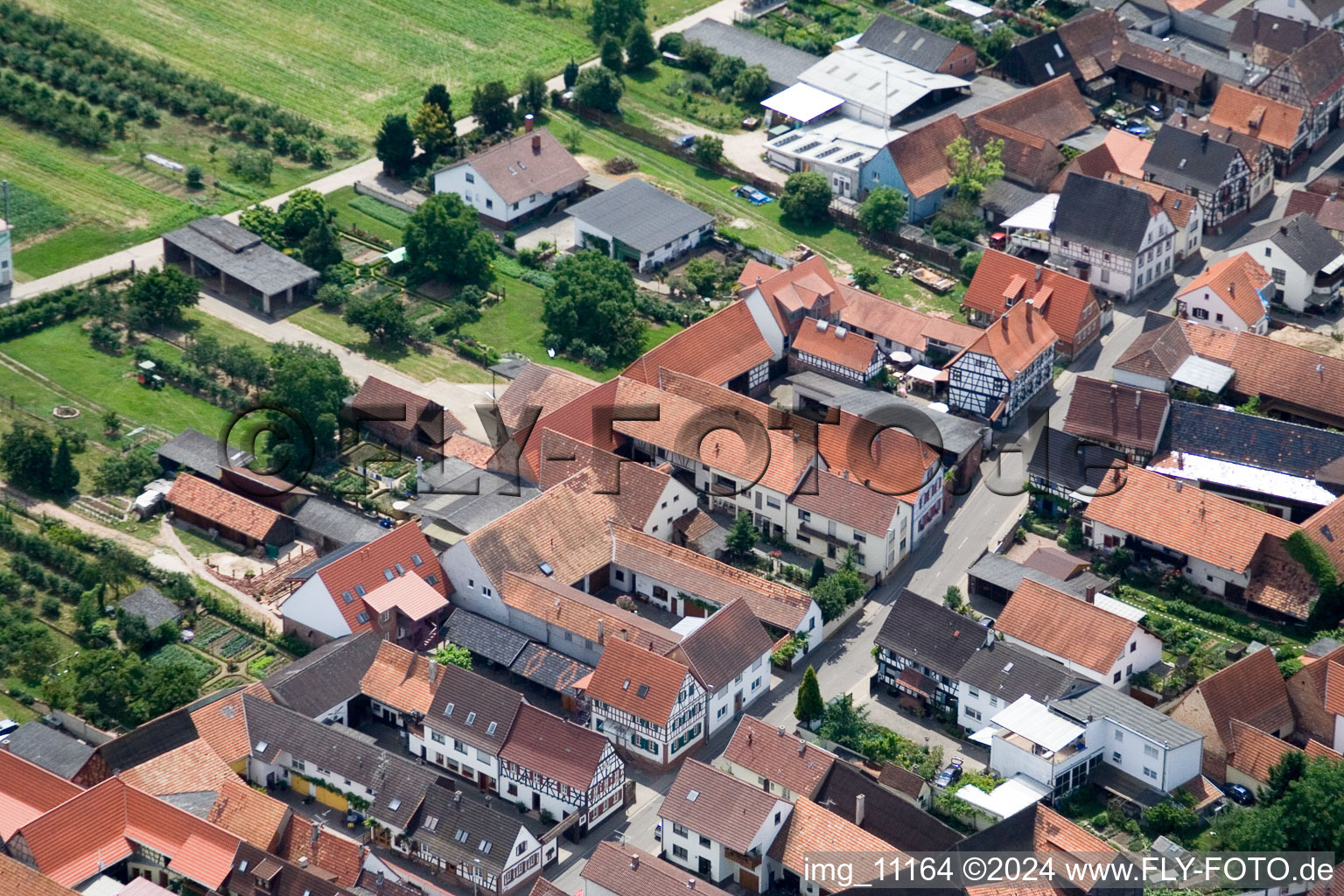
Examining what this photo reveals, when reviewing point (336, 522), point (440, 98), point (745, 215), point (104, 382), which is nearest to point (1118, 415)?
point (745, 215)

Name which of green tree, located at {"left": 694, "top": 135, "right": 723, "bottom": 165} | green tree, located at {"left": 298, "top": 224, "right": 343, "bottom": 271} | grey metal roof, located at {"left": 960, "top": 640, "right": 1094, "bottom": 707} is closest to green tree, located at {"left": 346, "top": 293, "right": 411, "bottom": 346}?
green tree, located at {"left": 298, "top": 224, "right": 343, "bottom": 271}

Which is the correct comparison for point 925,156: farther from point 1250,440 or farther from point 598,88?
point 1250,440

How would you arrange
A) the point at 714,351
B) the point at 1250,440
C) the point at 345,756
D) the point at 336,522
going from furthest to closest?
1. the point at 714,351
2. the point at 1250,440
3. the point at 336,522
4. the point at 345,756

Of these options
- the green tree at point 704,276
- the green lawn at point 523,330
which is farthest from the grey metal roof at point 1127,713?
the green tree at point 704,276

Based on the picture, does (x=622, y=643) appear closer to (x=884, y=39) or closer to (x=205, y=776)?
(x=205, y=776)

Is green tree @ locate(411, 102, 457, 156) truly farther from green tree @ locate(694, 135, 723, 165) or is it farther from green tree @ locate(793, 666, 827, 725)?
green tree @ locate(793, 666, 827, 725)

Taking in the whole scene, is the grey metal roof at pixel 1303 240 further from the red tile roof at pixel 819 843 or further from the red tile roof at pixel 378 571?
the red tile roof at pixel 378 571

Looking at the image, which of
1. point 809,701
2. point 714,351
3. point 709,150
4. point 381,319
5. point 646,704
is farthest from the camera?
point 709,150
